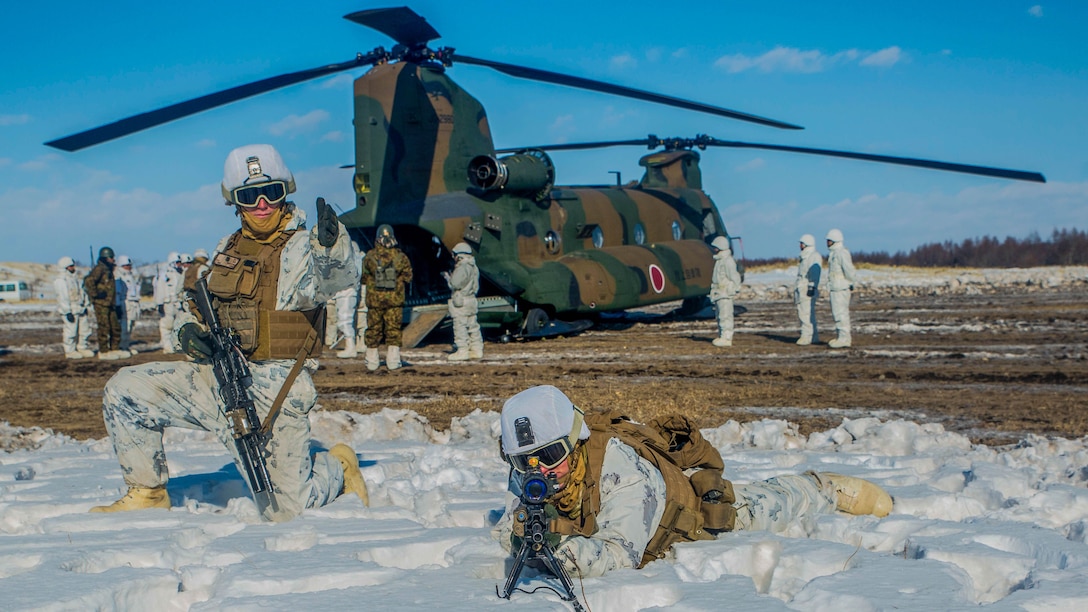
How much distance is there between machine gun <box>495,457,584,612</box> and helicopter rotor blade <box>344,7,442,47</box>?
11573 mm

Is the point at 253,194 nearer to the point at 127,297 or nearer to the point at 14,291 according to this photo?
the point at 127,297

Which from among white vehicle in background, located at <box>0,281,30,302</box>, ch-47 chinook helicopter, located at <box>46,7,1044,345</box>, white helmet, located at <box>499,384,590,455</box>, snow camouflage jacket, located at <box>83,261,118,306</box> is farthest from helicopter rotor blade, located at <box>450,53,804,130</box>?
white vehicle in background, located at <box>0,281,30,302</box>

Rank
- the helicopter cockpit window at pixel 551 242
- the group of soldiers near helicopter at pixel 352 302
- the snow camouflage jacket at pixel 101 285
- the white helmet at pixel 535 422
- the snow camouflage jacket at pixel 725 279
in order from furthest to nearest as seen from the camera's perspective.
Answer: the helicopter cockpit window at pixel 551 242 < the snow camouflage jacket at pixel 101 285 < the snow camouflage jacket at pixel 725 279 < the group of soldiers near helicopter at pixel 352 302 < the white helmet at pixel 535 422

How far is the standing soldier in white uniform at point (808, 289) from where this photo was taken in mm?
16359

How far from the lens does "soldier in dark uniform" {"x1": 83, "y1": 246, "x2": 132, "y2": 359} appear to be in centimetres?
1789

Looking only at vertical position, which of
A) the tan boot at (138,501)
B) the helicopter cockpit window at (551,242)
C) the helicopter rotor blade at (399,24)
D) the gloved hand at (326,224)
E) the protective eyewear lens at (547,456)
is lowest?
the tan boot at (138,501)

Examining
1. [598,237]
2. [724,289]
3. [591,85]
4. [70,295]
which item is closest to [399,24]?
[591,85]

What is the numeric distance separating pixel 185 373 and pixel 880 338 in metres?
14.1

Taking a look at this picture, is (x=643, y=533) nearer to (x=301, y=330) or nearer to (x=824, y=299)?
(x=301, y=330)

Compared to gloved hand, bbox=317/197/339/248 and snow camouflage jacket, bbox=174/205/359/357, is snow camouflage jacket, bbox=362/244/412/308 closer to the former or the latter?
snow camouflage jacket, bbox=174/205/359/357

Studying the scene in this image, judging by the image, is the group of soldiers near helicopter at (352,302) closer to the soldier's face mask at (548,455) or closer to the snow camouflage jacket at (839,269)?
the snow camouflage jacket at (839,269)

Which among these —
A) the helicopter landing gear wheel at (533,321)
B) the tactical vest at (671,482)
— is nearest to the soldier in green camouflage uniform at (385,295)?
the helicopter landing gear wheel at (533,321)

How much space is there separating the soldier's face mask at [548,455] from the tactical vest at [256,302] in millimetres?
1844

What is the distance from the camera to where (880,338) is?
17.2 m
